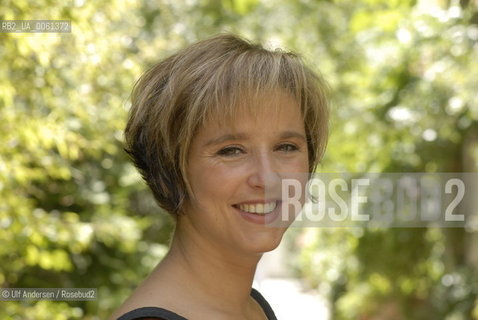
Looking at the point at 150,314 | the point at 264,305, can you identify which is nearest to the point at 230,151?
the point at 150,314

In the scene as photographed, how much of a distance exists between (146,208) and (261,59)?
3278 millimetres

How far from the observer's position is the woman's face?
118 centimetres

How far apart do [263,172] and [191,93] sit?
170 millimetres

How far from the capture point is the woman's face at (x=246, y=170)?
1176 millimetres

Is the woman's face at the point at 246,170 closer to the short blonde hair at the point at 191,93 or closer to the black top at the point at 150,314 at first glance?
the short blonde hair at the point at 191,93

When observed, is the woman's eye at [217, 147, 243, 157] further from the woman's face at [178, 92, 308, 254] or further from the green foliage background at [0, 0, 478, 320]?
the green foliage background at [0, 0, 478, 320]

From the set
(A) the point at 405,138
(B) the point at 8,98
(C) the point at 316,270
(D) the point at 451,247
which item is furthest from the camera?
(C) the point at 316,270

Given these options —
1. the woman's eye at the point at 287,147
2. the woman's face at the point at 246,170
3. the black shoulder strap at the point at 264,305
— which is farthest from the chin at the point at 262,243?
the black shoulder strap at the point at 264,305

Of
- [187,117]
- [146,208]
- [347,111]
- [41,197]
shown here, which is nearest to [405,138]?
[347,111]

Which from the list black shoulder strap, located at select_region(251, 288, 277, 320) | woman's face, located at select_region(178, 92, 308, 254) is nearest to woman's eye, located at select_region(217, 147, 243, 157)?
woman's face, located at select_region(178, 92, 308, 254)

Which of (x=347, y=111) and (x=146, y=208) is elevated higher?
(x=347, y=111)

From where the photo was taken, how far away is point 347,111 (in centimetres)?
516

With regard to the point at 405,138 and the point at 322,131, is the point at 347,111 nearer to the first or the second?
the point at 405,138

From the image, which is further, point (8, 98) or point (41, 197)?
point (41, 197)
